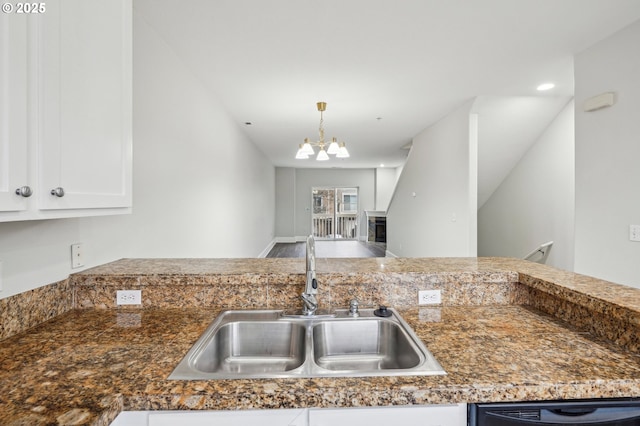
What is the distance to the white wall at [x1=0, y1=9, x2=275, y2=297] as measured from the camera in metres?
1.20

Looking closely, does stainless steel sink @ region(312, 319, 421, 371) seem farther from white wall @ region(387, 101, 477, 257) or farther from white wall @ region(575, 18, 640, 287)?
white wall @ region(387, 101, 477, 257)

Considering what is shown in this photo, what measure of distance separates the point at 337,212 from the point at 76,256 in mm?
10208

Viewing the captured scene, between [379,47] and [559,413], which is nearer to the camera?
[559,413]

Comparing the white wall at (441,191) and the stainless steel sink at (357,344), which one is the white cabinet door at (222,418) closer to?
the stainless steel sink at (357,344)

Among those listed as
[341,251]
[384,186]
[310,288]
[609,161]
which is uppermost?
[384,186]

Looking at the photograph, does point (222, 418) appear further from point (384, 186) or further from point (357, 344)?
point (384, 186)

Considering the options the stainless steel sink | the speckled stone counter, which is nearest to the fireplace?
the speckled stone counter

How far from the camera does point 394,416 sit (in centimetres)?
81

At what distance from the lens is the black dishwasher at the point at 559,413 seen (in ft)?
2.66

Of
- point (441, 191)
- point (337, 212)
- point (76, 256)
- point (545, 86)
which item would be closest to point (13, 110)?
point (76, 256)

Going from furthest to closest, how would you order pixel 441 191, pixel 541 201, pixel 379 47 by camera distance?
pixel 441 191 → pixel 541 201 → pixel 379 47

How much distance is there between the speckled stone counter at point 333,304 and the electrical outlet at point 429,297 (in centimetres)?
3

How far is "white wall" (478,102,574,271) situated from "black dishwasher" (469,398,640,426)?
3.91 metres

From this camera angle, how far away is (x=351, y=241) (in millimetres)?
10984
